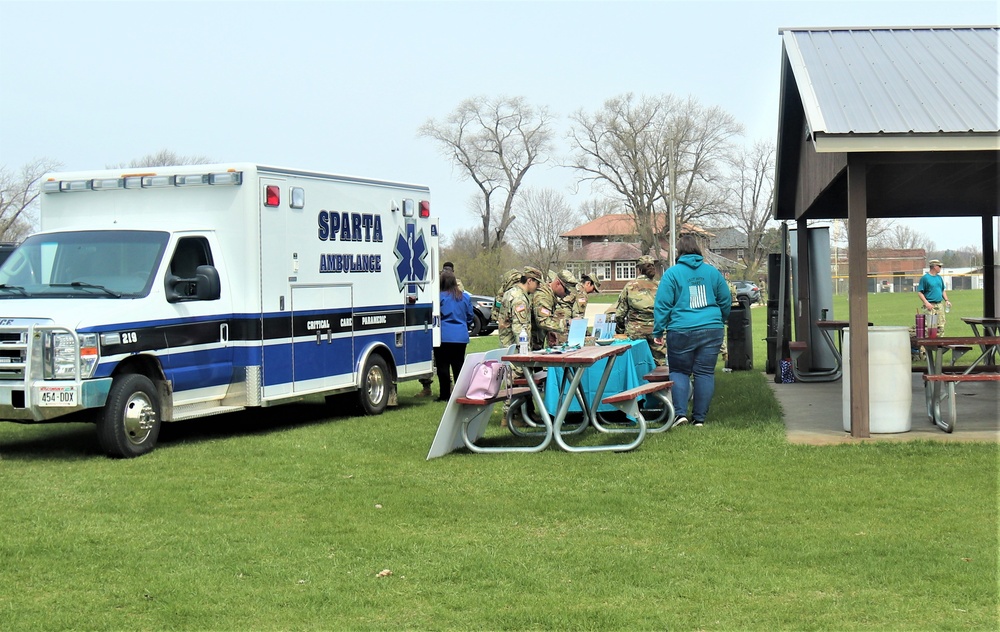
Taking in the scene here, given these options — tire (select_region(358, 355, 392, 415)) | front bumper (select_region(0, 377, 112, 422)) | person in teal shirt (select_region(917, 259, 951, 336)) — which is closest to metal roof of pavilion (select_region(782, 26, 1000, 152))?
tire (select_region(358, 355, 392, 415))

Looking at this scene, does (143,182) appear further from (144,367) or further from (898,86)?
(898,86)

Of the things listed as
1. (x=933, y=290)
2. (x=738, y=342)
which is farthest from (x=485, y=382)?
(x=933, y=290)

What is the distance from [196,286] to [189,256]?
0.61 m

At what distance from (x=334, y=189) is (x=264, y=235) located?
56.9 inches

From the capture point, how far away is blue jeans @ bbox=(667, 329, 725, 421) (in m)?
10.8

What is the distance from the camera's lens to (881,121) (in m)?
9.77

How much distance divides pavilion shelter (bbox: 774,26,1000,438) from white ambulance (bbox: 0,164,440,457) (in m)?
5.16

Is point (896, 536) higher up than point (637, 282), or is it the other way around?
point (637, 282)

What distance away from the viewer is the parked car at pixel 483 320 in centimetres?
3102

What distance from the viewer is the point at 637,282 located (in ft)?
42.0

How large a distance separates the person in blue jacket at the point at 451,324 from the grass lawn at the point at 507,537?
3776 mm

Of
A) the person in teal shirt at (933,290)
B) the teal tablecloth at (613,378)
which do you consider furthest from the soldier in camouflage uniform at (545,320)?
the person in teal shirt at (933,290)

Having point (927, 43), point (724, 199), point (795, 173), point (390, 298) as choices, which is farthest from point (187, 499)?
point (724, 199)

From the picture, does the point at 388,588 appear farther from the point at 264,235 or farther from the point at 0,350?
the point at 264,235
